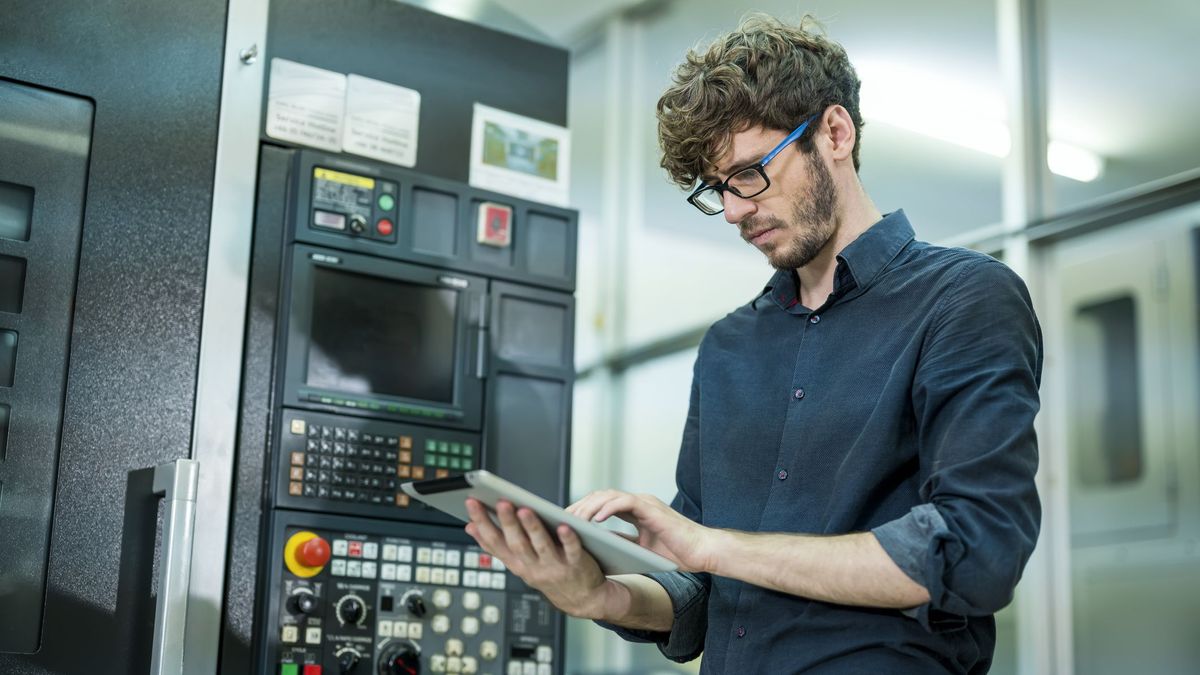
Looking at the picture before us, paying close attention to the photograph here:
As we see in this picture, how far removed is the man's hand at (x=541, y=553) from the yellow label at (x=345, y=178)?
35.3 inches

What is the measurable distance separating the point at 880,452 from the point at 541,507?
1.32ft

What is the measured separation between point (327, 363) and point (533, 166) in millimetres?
611

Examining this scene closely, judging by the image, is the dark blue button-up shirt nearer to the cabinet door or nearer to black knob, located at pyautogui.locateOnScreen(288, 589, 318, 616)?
black knob, located at pyautogui.locateOnScreen(288, 589, 318, 616)

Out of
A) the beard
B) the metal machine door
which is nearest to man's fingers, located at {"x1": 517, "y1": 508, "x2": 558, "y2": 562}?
the beard

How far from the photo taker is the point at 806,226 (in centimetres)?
167

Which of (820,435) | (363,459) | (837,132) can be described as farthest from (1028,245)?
(820,435)

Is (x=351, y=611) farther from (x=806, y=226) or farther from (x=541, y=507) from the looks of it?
(x=806, y=226)

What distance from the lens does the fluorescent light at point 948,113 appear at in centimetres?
394

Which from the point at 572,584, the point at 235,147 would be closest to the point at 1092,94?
the point at 235,147

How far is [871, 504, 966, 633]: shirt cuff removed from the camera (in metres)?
1.32

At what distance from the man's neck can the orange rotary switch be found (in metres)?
0.85

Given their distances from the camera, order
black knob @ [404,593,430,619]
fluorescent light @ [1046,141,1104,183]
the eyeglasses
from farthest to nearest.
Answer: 1. fluorescent light @ [1046,141,1104,183]
2. black knob @ [404,593,430,619]
3. the eyeglasses

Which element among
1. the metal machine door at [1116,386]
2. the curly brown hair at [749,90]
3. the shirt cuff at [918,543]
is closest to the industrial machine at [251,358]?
the curly brown hair at [749,90]

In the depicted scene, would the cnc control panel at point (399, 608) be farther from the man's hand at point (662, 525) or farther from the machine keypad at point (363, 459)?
the man's hand at point (662, 525)
